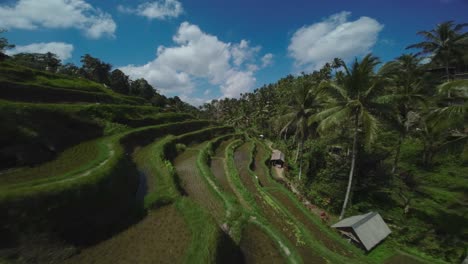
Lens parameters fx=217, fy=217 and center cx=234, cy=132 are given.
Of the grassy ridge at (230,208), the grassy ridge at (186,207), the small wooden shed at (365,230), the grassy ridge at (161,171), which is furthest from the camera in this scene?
the small wooden shed at (365,230)

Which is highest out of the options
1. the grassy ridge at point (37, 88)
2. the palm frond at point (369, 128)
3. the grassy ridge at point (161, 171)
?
the grassy ridge at point (37, 88)

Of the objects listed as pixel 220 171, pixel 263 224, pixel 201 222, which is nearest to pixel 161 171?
pixel 201 222

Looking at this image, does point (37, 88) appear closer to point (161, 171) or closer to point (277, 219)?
point (161, 171)

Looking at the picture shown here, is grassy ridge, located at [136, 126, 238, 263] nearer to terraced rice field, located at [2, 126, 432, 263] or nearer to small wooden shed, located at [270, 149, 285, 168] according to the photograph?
terraced rice field, located at [2, 126, 432, 263]

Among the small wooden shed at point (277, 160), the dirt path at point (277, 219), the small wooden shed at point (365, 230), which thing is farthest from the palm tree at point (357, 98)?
the small wooden shed at point (277, 160)

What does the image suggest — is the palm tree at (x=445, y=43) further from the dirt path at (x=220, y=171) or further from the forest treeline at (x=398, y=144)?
the dirt path at (x=220, y=171)

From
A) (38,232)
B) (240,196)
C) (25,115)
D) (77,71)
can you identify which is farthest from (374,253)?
(77,71)

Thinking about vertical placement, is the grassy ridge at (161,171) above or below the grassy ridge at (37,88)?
below

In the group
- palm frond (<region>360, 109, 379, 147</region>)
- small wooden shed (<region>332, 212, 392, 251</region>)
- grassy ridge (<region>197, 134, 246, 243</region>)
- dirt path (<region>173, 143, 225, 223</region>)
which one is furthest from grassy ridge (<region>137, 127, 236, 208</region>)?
palm frond (<region>360, 109, 379, 147</region>)
